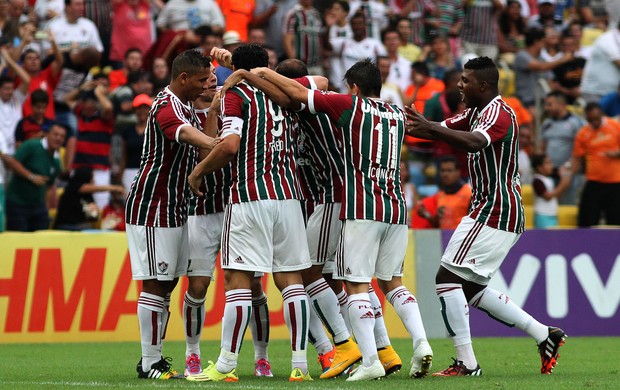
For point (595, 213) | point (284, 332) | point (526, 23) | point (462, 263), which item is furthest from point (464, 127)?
point (526, 23)

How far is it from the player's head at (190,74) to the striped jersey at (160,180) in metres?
0.10

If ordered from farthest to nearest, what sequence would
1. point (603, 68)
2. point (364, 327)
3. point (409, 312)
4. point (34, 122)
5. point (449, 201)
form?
point (603, 68), point (34, 122), point (449, 201), point (409, 312), point (364, 327)

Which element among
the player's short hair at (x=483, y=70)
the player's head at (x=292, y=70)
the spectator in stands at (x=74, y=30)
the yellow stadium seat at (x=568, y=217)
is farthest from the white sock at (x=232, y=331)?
the spectator in stands at (x=74, y=30)

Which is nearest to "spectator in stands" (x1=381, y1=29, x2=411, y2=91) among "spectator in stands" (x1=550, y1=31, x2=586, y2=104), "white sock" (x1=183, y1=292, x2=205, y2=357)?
"spectator in stands" (x1=550, y1=31, x2=586, y2=104)

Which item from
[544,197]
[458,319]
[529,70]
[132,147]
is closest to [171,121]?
[458,319]

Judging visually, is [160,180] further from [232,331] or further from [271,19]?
[271,19]

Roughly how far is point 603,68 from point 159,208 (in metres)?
11.0

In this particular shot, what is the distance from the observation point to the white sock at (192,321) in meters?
9.43

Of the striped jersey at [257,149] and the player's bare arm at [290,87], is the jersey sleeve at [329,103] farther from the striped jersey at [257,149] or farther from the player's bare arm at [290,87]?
the striped jersey at [257,149]

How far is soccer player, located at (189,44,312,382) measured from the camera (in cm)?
874

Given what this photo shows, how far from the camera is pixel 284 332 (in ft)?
45.2

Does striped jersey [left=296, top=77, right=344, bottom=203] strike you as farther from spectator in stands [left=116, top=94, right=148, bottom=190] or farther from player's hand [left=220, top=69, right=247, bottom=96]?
spectator in stands [left=116, top=94, right=148, bottom=190]

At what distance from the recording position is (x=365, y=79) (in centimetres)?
901

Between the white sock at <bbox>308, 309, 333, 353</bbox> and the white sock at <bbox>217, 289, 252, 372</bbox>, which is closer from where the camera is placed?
the white sock at <bbox>217, 289, 252, 372</bbox>
